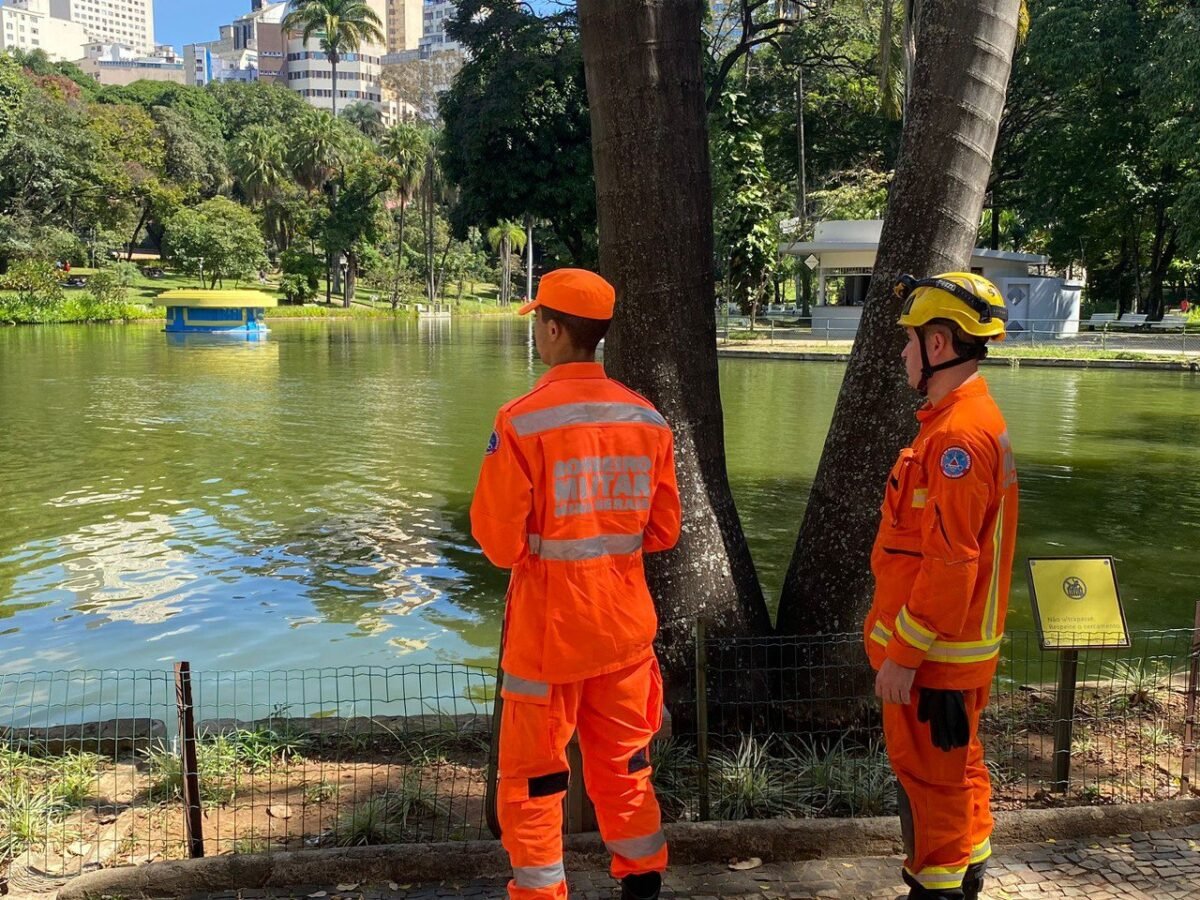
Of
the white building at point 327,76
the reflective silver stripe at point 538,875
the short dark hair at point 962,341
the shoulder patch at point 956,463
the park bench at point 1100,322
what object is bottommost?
the reflective silver stripe at point 538,875

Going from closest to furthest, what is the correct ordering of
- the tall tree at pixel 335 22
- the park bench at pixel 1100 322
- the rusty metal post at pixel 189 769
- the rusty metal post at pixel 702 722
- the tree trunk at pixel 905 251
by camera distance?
the rusty metal post at pixel 189 769, the rusty metal post at pixel 702 722, the tree trunk at pixel 905 251, the park bench at pixel 1100 322, the tall tree at pixel 335 22

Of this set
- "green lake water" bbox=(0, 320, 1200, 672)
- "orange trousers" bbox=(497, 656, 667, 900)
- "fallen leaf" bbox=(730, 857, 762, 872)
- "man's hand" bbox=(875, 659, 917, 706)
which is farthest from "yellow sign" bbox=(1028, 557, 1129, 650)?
"green lake water" bbox=(0, 320, 1200, 672)

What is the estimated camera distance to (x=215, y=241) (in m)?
64.9

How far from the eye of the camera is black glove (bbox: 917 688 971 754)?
305cm

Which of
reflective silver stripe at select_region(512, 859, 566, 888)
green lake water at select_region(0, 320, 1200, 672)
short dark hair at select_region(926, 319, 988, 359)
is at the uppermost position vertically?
short dark hair at select_region(926, 319, 988, 359)

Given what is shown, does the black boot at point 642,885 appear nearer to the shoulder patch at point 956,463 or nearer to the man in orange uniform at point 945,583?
the man in orange uniform at point 945,583

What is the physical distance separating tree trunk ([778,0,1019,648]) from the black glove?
1.67 meters

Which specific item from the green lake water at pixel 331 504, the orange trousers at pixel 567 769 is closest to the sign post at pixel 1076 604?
the orange trousers at pixel 567 769

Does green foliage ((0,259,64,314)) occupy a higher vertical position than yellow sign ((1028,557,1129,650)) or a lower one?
higher

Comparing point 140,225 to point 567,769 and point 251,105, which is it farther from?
point 567,769

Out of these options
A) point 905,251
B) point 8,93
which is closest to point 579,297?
point 905,251

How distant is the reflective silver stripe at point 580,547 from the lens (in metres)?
3.05

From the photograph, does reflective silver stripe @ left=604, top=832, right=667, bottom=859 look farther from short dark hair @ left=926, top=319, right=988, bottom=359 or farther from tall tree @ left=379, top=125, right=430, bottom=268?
tall tree @ left=379, top=125, right=430, bottom=268

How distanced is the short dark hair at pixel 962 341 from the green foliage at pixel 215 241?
67.7 meters
